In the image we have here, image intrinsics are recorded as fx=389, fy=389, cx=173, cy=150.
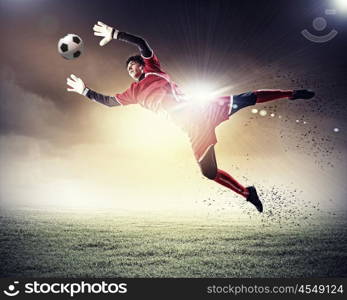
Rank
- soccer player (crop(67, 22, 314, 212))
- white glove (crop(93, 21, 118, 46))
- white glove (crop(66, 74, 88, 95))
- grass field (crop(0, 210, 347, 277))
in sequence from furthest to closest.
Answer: white glove (crop(66, 74, 88, 95))
grass field (crop(0, 210, 347, 277))
soccer player (crop(67, 22, 314, 212))
white glove (crop(93, 21, 118, 46))

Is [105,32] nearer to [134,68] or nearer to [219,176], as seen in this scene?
[134,68]

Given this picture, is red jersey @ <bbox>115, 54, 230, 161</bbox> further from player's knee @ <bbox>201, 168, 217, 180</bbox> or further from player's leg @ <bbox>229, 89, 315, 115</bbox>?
player's leg @ <bbox>229, 89, 315, 115</bbox>

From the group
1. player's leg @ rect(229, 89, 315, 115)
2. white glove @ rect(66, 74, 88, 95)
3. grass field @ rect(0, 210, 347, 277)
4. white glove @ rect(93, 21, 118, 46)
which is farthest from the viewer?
white glove @ rect(66, 74, 88, 95)

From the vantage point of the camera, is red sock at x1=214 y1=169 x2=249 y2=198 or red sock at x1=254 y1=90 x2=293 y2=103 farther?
red sock at x1=214 y1=169 x2=249 y2=198

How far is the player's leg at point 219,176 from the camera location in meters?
4.57

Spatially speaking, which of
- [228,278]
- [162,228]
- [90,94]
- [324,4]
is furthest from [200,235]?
[324,4]

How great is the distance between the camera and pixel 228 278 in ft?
14.9

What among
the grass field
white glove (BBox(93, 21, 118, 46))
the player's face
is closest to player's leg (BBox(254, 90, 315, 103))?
the player's face

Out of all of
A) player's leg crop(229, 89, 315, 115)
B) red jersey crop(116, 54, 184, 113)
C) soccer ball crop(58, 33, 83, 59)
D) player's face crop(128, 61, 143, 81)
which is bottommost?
player's leg crop(229, 89, 315, 115)

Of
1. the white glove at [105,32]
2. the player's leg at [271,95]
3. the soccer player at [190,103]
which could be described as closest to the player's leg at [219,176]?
the soccer player at [190,103]

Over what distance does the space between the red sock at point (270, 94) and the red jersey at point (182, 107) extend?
1.24 feet

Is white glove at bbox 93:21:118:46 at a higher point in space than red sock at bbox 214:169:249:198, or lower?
higher

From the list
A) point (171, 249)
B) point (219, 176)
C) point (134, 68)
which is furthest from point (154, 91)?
point (171, 249)

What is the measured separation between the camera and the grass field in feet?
15.3
